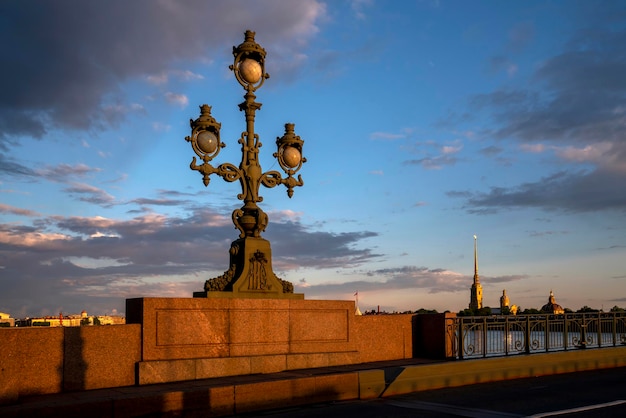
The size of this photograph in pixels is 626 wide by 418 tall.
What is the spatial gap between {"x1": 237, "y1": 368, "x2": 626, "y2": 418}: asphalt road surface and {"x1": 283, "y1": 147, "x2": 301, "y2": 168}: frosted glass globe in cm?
664

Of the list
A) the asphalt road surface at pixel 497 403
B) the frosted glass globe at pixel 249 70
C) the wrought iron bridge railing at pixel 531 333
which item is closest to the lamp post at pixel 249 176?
the frosted glass globe at pixel 249 70

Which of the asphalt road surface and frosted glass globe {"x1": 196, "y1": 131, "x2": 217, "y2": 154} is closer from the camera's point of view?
the asphalt road surface

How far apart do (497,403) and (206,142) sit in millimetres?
8495

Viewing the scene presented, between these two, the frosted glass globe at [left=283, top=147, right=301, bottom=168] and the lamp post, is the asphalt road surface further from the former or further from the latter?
the frosted glass globe at [left=283, top=147, right=301, bottom=168]

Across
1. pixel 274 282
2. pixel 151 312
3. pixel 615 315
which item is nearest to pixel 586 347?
pixel 615 315

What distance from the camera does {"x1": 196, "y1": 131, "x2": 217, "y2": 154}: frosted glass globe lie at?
1589 cm

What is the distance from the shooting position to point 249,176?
1659 centimetres

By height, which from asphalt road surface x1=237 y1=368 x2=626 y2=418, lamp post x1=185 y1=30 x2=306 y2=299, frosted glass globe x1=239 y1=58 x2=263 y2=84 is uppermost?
frosted glass globe x1=239 y1=58 x2=263 y2=84

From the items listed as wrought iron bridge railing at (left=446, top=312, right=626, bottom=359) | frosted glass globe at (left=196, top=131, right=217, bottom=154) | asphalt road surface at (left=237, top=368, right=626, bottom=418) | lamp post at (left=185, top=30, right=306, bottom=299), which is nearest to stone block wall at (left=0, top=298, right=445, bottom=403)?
lamp post at (left=185, top=30, right=306, bottom=299)

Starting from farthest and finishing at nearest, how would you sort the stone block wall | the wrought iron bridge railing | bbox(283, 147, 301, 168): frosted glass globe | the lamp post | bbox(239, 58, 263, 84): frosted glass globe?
the wrought iron bridge railing → bbox(283, 147, 301, 168): frosted glass globe → bbox(239, 58, 263, 84): frosted glass globe → the lamp post → the stone block wall

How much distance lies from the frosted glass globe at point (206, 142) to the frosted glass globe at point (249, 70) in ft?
6.59

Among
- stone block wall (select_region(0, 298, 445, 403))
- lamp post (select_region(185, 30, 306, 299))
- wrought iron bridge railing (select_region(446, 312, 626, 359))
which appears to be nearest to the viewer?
stone block wall (select_region(0, 298, 445, 403))

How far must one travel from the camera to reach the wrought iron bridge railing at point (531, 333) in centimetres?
1855

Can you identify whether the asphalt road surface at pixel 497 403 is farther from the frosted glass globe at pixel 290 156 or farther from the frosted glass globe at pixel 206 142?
the frosted glass globe at pixel 290 156
